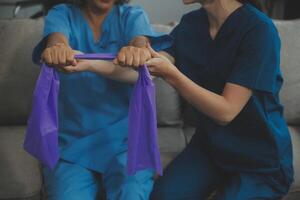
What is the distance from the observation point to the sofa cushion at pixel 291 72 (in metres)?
1.83

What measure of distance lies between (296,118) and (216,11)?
70cm

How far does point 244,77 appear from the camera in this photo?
1.28m

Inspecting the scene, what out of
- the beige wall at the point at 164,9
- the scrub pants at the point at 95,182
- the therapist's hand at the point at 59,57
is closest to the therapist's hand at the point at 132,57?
the therapist's hand at the point at 59,57

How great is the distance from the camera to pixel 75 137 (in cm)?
153

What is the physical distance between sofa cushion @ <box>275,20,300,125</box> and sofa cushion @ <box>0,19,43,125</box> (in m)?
0.95

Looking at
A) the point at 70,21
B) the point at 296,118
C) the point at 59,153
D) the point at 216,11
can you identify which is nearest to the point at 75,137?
the point at 59,153

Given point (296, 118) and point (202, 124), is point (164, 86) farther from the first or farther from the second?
point (296, 118)

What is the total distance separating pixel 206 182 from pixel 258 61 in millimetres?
419

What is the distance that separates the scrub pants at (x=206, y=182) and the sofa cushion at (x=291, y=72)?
1.62 ft

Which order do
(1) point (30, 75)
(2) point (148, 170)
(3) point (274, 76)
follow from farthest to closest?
(1) point (30, 75)
(2) point (148, 170)
(3) point (274, 76)

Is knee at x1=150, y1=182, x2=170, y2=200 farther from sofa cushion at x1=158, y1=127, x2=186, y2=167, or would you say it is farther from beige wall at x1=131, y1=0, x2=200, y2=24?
beige wall at x1=131, y1=0, x2=200, y2=24

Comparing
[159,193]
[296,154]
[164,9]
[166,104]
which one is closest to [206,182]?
[159,193]

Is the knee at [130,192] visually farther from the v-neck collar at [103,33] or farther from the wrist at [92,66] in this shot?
the v-neck collar at [103,33]

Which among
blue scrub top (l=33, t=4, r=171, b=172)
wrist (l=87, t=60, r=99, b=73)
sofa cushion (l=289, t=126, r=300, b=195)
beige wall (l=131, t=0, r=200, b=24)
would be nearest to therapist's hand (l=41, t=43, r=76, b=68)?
wrist (l=87, t=60, r=99, b=73)
